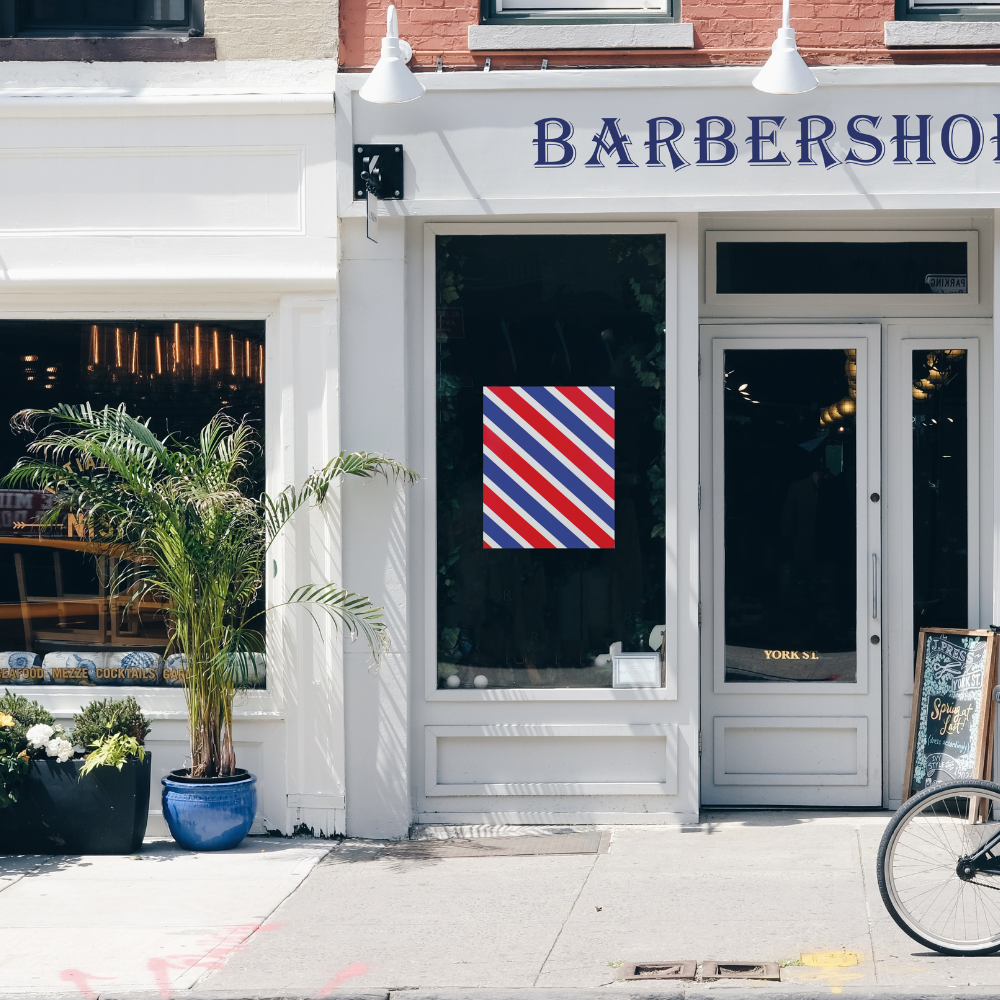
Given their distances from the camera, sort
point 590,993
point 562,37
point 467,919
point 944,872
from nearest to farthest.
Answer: point 590,993 < point 944,872 < point 467,919 < point 562,37

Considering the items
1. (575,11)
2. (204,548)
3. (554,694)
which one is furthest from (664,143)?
(204,548)

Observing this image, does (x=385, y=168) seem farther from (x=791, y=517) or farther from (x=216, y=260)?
(x=791, y=517)

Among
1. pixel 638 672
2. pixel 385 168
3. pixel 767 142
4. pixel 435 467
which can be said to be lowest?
pixel 638 672

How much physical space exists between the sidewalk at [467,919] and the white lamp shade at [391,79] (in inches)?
Answer: 153

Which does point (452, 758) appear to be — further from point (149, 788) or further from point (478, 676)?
point (149, 788)

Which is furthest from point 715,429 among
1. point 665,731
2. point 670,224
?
point 665,731

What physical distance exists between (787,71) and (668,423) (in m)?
1.93

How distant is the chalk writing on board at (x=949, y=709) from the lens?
24.2 feet

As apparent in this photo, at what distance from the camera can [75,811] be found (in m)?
6.97

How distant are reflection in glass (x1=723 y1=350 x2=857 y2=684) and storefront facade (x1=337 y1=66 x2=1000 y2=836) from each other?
17 millimetres

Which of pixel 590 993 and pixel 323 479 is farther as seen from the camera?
pixel 323 479

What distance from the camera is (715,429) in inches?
312

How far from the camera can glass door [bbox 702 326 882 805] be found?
309 inches

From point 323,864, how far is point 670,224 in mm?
3879
